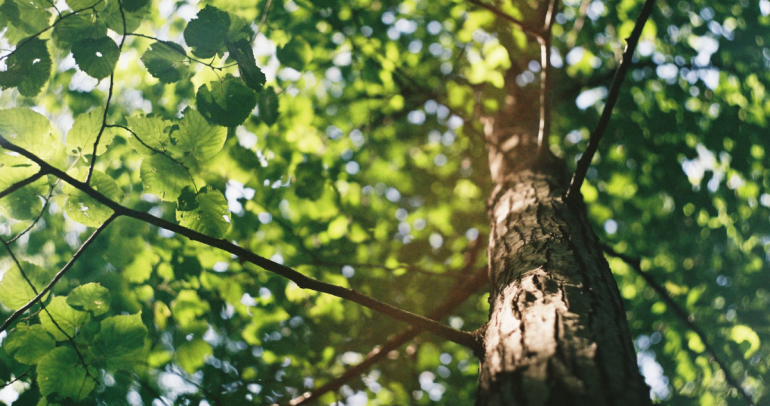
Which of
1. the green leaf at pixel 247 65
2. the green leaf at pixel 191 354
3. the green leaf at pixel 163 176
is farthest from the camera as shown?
the green leaf at pixel 191 354

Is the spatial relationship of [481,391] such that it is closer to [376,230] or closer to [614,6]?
[376,230]

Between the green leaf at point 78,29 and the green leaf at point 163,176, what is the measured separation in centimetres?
44

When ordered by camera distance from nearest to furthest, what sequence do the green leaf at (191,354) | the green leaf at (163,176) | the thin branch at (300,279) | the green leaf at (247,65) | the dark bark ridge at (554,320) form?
the dark bark ridge at (554,320) < the thin branch at (300,279) < the green leaf at (247,65) < the green leaf at (163,176) < the green leaf at (191,354)

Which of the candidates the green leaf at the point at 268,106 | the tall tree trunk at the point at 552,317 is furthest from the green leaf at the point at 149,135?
the green leaf at the point at 268,106

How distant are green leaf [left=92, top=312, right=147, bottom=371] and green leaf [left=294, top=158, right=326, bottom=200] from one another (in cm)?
148

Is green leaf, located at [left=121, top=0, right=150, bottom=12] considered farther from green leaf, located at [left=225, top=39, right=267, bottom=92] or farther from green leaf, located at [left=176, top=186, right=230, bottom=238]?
green leaf, located at [left=176, top=186, right=230, bottom=238]

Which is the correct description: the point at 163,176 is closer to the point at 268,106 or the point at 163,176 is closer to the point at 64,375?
the point at 64,375

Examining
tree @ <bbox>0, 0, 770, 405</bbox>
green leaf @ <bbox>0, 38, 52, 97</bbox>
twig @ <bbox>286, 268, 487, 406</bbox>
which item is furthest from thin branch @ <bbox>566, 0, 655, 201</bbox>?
green leaf @ <bbox>0, 38, 52, 97</bbox>

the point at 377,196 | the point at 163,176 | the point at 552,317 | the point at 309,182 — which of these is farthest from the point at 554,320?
Answer: the point at 377,196

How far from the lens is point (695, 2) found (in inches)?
129

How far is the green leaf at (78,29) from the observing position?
1.20m

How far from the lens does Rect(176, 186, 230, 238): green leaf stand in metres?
1.22

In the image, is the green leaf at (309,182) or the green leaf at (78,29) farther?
the green leaf at (309,182)

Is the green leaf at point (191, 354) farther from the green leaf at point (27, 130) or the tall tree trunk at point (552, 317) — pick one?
the tall tree trunk at point (552, 317)
